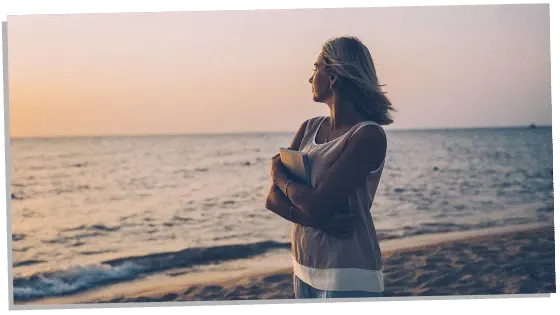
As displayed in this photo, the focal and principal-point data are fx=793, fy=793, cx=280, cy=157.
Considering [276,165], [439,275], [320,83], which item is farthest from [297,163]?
[439,275]

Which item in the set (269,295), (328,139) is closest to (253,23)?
(328,139)

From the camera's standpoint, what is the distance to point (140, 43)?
16.6 ft

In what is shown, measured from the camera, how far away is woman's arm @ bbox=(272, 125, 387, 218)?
15.1 feet

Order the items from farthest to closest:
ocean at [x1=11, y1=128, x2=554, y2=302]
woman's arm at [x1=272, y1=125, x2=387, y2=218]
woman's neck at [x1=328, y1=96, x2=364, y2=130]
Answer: ocean at [x1=11, y1=128, x2=554, y2=302]
woman's neck at [x1=328, y1=96, x2=364, y2=130]
woman's arm at [x1=272, y1=125, x2=387, y2=218]

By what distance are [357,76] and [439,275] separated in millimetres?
1397

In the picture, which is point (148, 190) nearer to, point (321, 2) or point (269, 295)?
point (269, 295)

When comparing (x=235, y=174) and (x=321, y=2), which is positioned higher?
(x=321, y=2)

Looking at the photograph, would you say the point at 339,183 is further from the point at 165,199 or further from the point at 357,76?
the point at 165,199

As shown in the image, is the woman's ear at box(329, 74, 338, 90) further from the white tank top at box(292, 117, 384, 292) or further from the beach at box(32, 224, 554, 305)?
the beach at box(32, 224, 554, 305)

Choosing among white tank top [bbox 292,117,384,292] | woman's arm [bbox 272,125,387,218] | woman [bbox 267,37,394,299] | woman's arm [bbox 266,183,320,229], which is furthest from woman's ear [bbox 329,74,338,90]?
woman's arm [bbox 266,183,320,229]

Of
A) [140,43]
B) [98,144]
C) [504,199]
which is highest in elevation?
[140,43]

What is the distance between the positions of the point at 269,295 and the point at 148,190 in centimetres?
102

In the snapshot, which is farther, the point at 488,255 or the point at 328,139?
the point at 488,255

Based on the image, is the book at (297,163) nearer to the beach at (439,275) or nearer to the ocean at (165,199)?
the ocean at (165,199)
